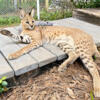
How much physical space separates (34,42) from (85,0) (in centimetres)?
435

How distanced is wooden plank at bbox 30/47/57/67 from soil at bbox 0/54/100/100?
0.71 feet

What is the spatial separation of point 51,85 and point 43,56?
535 mm

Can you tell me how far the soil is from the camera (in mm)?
2182

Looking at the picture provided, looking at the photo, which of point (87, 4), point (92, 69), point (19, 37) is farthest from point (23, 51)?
point (87, 4)

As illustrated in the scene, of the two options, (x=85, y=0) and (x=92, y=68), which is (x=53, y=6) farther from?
(x=92, y=68)

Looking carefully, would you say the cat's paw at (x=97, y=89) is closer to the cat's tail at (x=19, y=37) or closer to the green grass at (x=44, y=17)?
the cat's tail at (x=19, y=37)

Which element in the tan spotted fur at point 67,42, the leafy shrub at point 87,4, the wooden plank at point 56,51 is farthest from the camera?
the leafy shrub at point 87,4

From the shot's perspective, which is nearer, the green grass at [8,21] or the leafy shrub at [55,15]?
the green grass at [8,21]

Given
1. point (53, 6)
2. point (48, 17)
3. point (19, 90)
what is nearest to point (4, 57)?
point (19, 90)

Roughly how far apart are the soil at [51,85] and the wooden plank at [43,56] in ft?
0.71

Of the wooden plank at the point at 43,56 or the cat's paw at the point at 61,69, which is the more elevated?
the wooden plank at the point at 43,56

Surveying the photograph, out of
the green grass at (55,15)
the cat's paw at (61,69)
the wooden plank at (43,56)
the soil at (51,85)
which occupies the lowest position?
the soil at (51,85)

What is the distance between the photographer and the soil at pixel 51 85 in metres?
2.18

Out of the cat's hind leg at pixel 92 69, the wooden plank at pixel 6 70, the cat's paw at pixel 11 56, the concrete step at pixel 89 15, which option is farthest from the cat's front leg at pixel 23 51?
the concrete step at pixel 89 15
